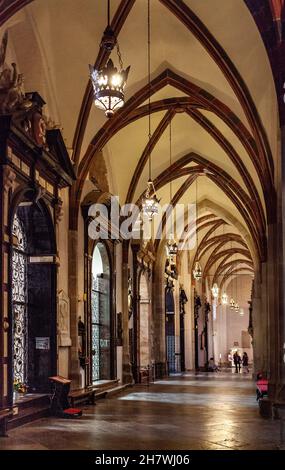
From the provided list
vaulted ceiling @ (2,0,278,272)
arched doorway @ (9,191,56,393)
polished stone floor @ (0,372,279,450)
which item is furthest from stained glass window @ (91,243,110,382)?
arched doorway @ (9,191,56,393)

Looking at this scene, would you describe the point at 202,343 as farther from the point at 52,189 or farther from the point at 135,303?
the point at 52,189

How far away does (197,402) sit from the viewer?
14.8 meters

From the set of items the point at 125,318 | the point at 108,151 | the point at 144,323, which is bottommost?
the point at 144,323

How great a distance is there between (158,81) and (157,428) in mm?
7749

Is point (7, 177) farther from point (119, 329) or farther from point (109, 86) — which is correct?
point (119, 329)

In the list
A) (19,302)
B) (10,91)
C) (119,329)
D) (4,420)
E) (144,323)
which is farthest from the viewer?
(144,323)

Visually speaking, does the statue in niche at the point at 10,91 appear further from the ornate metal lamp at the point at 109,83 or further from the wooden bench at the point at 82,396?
the wooden bench at the point at 82,396

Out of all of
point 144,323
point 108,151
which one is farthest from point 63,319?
point 144,323

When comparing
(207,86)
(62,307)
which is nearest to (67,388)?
(62,307)

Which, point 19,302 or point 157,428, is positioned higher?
point 19,302

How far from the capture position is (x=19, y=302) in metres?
12.4

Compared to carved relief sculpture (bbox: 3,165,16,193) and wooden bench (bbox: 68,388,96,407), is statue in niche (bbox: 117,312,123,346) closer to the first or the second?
wooden bench (bbox: 68,388,96,407)

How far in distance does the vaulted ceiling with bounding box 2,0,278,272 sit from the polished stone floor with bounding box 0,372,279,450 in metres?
4.09

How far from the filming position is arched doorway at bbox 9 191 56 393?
12.5 m
